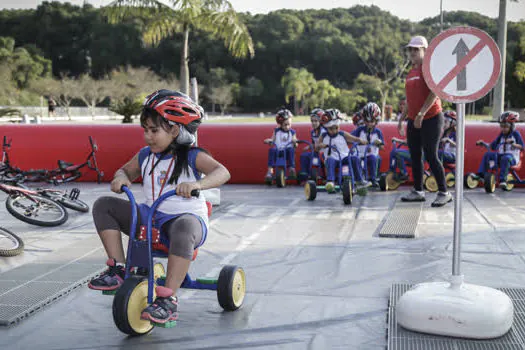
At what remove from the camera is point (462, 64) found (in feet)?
12.5

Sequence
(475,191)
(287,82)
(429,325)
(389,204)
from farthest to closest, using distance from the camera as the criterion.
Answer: (287,82) → (475,191) → (389,204) → (429,325)

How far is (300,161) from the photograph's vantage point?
1165 centimetres

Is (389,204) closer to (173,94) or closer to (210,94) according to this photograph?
(173,94)

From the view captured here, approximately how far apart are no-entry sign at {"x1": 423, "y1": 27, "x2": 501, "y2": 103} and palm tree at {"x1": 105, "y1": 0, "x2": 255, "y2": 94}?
1339 centimetres

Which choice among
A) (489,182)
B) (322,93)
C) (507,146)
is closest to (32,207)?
(489,182)

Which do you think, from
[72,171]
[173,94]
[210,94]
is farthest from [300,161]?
[210,94]

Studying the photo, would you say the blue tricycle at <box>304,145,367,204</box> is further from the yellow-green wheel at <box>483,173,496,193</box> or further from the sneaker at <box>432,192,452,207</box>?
the yellow-green wheel at <box>483,173,496,193</box>

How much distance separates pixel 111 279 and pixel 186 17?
47.2 ft

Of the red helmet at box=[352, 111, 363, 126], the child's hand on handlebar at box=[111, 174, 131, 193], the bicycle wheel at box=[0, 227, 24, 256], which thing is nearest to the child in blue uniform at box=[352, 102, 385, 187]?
the red helmet at box=[352, 111, 363, 126]

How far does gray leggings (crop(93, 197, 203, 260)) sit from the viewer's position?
3.63m

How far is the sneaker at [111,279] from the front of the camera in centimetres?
379

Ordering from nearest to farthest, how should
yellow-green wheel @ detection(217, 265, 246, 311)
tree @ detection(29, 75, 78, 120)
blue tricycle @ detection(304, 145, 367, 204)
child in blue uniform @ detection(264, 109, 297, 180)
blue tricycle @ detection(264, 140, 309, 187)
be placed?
yellow-green wheel @ detection(217, 265, 246, 311)
blue tricycle @ detection(304, 145, 367, 204)
blue tricycle @ detection(264, 140, 309, 187)
child in blue uniform @ detection(264, 109, 297, 180)
tree @ detection(29, 75, 78, 120)

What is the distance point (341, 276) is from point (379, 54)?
78.8 meters

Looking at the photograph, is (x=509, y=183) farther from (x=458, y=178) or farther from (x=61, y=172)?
(x=61, y=172)
